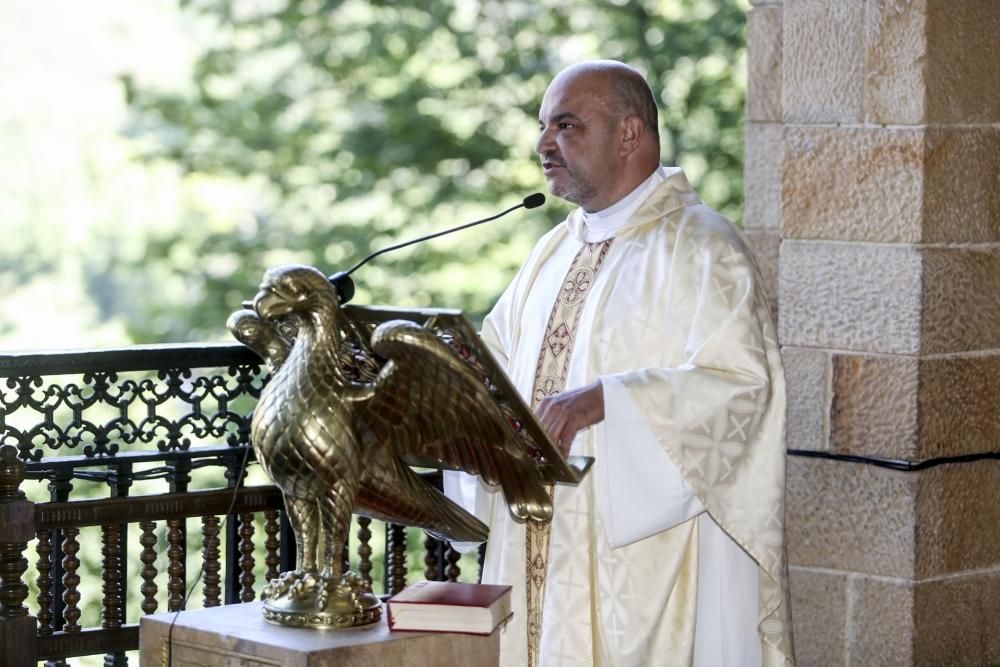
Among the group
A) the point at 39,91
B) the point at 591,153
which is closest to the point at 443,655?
the point at 591,153

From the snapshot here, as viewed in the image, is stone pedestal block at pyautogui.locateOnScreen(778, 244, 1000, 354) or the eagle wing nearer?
the eagle wing

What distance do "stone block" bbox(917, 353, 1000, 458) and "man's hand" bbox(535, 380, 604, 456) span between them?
3.26 ft

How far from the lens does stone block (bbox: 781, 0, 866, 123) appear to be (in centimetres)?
375

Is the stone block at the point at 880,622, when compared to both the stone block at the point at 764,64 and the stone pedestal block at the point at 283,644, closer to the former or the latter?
the stone pedestal block at the point at 283,644

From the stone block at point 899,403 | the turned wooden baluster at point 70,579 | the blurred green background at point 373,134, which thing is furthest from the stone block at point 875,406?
the blurred green background at point 373,134

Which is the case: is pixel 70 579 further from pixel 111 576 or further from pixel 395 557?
pixel 395 557

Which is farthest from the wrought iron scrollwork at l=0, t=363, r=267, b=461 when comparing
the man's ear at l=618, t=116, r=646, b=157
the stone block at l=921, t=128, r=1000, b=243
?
the stone block at l=921, t=128, r=1000, b=243

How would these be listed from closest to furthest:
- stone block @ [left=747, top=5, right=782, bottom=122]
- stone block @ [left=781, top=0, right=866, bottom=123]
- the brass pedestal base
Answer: the brass pedestal base → stone block @ [left=781, top=0, right=866, bottom=123] → stone block @ [left=747, top=5, right=782, bottom=122]

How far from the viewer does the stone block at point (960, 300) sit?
12.1 ft

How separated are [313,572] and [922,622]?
173 centimetres

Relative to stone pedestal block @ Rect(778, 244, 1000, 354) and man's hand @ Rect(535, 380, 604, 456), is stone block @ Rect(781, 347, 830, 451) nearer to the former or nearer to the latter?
stone pedestal block @ Rect(778, 244, 1000, 354)

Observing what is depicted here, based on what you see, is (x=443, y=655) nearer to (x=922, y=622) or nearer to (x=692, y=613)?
(x=692, y=613)

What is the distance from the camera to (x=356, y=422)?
2.60 metres

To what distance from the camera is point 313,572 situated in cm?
264
